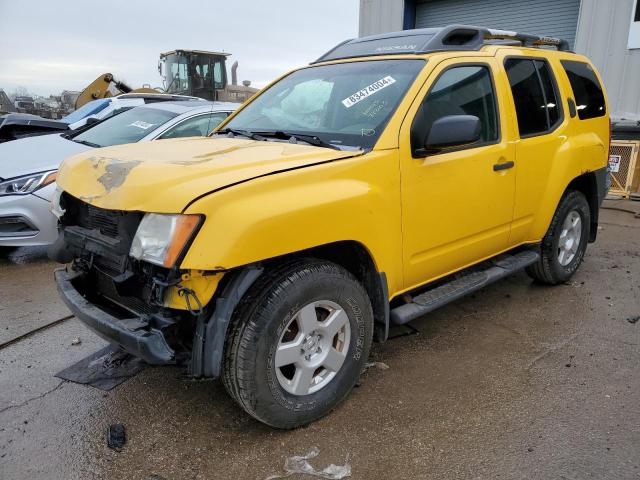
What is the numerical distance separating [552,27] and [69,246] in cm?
1039

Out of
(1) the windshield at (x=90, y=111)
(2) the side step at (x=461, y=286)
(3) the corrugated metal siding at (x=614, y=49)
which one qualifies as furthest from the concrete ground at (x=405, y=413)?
(3) the corrugated metal siding at (x=614, y=49)

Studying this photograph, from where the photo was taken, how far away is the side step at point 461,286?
9.69 feet

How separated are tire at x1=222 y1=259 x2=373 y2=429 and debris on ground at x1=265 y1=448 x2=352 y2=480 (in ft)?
0.63

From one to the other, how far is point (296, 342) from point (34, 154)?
440 centimetres

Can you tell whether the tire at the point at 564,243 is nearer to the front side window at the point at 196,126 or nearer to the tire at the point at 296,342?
the tire at the point at 296,342

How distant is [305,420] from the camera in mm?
2545

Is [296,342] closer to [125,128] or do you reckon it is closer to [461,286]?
[461,286]

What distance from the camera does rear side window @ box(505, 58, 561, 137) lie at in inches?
142

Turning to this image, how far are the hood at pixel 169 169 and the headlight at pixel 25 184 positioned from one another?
7.80ft

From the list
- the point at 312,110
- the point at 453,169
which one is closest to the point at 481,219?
the point at 453,169

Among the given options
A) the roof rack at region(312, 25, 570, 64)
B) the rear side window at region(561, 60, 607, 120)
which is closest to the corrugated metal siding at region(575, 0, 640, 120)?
the rear side window at region(561, 60, 607, 120)

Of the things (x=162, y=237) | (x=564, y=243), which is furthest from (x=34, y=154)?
(x=564, y=243)

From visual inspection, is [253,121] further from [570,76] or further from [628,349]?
[628,349]

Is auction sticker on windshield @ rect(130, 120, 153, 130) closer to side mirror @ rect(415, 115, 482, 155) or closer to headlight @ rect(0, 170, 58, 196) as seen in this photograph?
headlight @ rect(0, 170, 58, 196)
